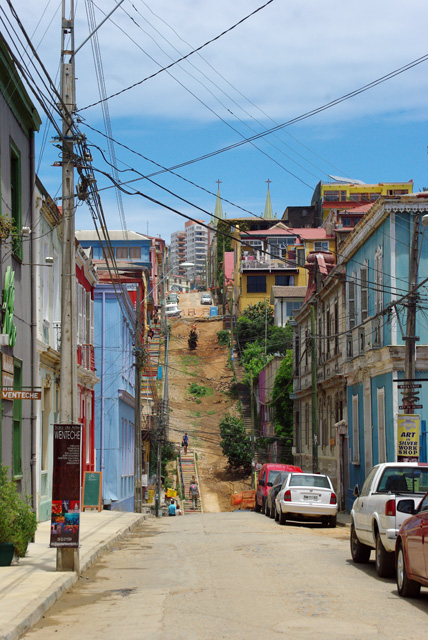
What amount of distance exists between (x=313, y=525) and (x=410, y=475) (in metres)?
12.4

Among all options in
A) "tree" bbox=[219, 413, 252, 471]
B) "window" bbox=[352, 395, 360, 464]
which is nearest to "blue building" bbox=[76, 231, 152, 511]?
"window" bbox=[352, 395, 360, 464]

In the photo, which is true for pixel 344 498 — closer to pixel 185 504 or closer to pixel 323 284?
pixel 323 284

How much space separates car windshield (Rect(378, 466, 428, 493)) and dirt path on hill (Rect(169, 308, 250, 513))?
37196mm

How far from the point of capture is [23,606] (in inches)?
368

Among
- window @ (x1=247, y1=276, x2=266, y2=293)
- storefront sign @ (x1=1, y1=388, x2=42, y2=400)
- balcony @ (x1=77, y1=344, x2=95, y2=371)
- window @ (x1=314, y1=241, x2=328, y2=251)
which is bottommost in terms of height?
storefront sign @ (x1=1, y1=388, x2=42, y2=400)

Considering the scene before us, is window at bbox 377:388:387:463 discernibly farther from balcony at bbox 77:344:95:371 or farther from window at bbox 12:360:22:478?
window at bbox 12:360:22:478

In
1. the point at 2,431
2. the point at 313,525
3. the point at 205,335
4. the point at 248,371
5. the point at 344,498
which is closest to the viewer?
the point at 2,431

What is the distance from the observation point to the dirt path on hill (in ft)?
186

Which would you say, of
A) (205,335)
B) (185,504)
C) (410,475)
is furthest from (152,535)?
(205,335)

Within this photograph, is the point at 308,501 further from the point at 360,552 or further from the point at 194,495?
the point at 194,495

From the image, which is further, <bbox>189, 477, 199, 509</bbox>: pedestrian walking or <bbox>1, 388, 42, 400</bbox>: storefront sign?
<bbox>189, 477, 199, 509</bbox>: pedestrian walking

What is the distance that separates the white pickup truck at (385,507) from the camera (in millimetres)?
11906

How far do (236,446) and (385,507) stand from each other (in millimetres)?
46175

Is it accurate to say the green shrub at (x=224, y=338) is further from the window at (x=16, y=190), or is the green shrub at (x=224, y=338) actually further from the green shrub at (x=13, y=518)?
the green shrub at (x=13, y=518)
